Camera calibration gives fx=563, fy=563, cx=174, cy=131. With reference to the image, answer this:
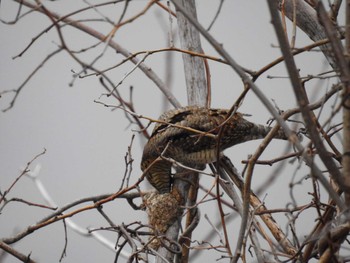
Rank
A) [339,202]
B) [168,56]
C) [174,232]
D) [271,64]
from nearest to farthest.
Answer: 1. [339,202]
2. [271,64]
3. [174,232]
4. [168,56]

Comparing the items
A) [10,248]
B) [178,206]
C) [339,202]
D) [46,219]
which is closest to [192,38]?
[178,206]

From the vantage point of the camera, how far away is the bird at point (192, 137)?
4.61 feet

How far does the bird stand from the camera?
55.4 inches

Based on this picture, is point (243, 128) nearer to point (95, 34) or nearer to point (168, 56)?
point (168, 56)

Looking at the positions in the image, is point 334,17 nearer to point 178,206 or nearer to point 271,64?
point 271,64

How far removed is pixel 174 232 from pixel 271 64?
25.1 inches

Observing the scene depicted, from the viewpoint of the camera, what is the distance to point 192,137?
1.42 m

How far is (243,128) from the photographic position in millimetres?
1466

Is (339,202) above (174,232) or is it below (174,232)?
below

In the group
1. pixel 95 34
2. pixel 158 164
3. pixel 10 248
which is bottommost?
pixel 10 248

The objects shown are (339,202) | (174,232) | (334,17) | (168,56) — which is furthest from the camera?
(168,56)

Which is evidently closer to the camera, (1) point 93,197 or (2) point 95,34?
(1) point 93,197

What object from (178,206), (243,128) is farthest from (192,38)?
(178,206)

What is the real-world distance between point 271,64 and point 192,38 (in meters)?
0.65
